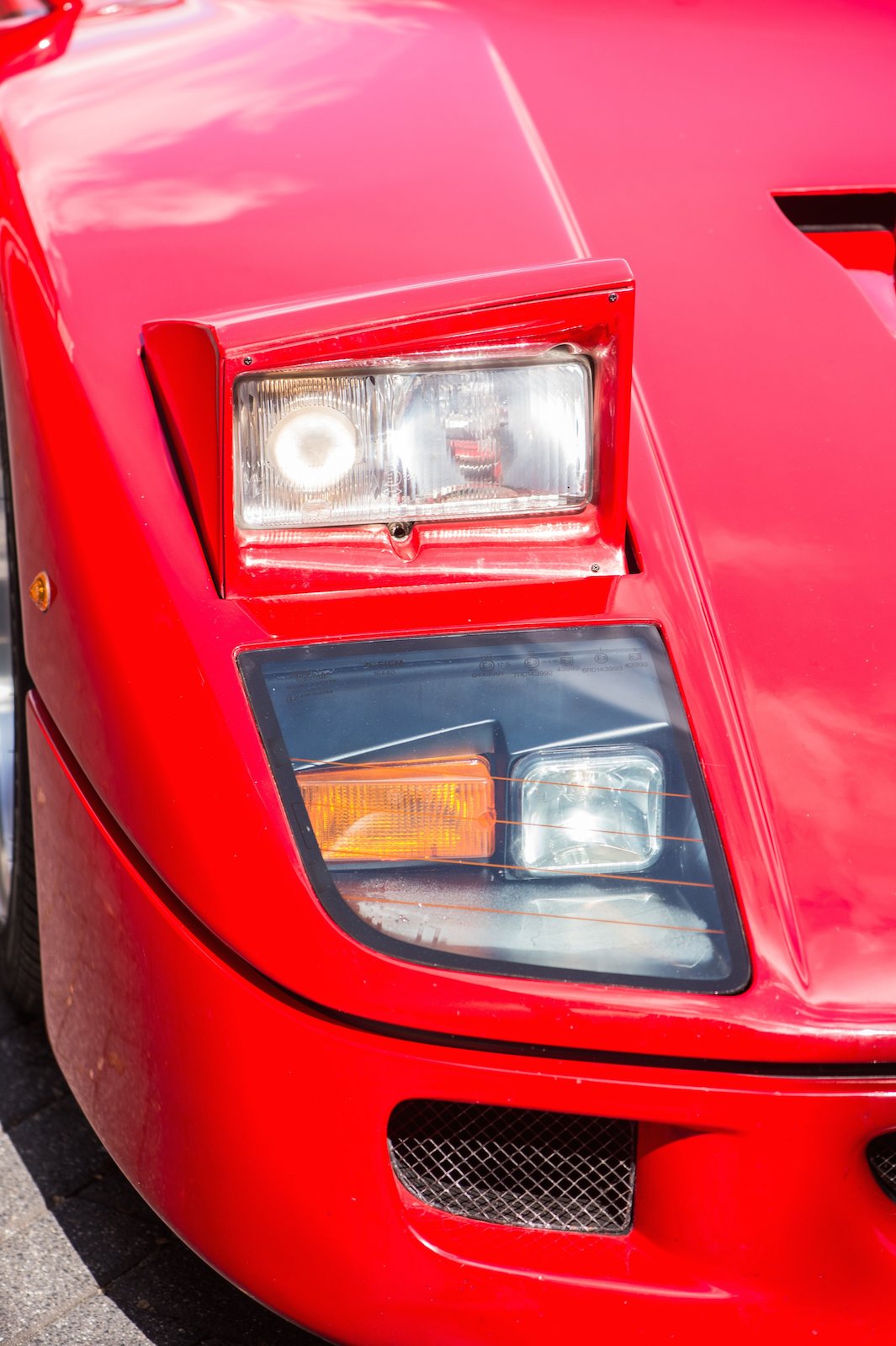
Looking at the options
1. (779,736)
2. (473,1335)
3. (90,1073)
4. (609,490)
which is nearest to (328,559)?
(609,490)

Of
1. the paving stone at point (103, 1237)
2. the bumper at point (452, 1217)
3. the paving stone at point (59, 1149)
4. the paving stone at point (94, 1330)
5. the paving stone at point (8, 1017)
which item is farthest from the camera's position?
the paving stone at point (8, 1017)

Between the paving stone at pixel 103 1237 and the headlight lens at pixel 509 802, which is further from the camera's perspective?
the paving stone at pixel 103 1237

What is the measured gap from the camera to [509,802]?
114 centimetres

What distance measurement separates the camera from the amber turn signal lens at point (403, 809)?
1.11 metres

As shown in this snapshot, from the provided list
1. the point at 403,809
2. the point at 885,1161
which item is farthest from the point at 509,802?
the point at 885,1161

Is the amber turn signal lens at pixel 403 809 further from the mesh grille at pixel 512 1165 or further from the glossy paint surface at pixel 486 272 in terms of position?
the mesh grille at pixel 512 1165

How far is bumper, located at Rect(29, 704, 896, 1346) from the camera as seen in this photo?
101 cm

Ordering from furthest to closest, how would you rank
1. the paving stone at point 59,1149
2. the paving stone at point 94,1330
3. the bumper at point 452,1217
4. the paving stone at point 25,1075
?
the paving stone at point 25,1075 < the paving stone at point 59,1149 < the paving stone at point 94,1330 < the bumper at point 452,1217

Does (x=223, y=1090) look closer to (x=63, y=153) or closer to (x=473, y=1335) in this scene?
(x=473, y=1335)

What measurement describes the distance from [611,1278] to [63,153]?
1.24 metres

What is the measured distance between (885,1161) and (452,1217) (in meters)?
0.33

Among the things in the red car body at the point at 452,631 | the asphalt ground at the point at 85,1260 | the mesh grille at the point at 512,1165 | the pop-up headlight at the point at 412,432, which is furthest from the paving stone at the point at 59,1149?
the pop-up headlight at the point at 412,432

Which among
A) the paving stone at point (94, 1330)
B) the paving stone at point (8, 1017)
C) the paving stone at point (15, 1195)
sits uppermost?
the paving stone at point (94, 1330)

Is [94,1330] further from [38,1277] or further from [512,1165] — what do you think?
[512,1165]
